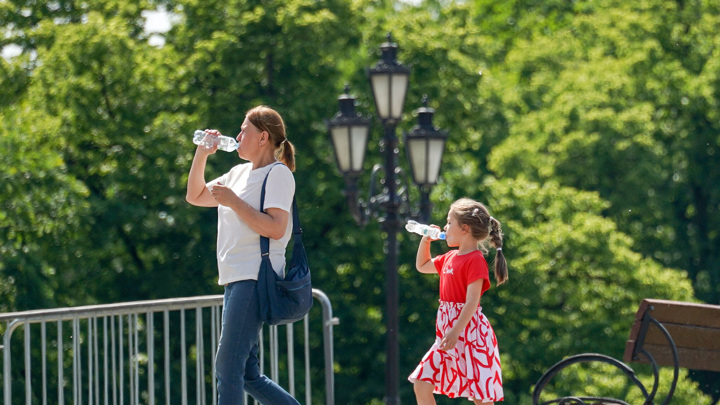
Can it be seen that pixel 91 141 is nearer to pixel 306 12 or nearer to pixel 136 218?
pixel 136 218

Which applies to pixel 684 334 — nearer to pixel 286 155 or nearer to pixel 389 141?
pixel 286 155

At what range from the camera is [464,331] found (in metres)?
5.23

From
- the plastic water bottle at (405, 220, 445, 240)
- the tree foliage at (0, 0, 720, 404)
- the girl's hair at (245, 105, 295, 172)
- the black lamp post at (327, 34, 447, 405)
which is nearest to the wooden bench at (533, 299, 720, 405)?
the plastic water bottle at (405, 220, 445, 240)

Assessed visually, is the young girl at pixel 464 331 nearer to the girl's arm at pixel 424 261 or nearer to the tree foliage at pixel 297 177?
the girl's arm at pixel 424 261

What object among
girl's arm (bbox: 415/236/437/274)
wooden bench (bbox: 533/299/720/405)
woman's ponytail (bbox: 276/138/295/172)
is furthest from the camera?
wooden bench (bbox: 533/299/720/405)

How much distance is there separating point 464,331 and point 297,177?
1264 cm

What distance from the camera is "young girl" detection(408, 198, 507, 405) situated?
5.16 metres

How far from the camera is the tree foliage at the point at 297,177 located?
17188mm

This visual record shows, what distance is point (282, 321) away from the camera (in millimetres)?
4570

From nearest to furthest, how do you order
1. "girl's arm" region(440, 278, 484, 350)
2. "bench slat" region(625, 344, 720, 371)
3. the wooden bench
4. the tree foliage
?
"girl's arm" region(440, 278, 484, 350)
the wooden bench
"bench slat" region(625, 344, 720, 371)
the tree foliage

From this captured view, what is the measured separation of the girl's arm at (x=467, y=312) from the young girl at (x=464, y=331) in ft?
0.09

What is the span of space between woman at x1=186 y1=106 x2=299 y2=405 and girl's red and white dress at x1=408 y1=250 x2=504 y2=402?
91 centimetres

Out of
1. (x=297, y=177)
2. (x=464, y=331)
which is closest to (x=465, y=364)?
(x=464, y=331)

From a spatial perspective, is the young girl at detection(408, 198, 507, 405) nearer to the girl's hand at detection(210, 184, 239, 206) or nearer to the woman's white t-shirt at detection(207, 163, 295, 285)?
the woman's white t-shirt at detection(207, 163, 295, 285)
